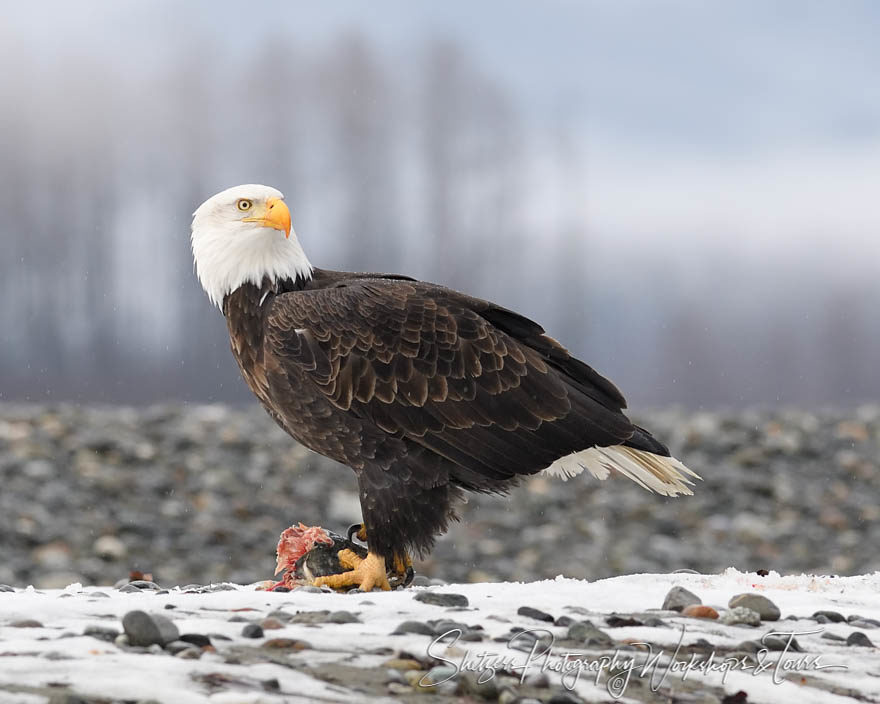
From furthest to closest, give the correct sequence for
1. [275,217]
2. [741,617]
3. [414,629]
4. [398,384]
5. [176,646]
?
[275,217] → [398,384] → [741,617] → [414,629] → [176,646]

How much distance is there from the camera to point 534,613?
13.3 ft

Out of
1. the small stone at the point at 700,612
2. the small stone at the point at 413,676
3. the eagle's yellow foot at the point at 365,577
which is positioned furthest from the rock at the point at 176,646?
the small stone at the point at 700,612

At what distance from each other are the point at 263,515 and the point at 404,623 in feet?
29.7

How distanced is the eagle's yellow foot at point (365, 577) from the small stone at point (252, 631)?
56.8 inches

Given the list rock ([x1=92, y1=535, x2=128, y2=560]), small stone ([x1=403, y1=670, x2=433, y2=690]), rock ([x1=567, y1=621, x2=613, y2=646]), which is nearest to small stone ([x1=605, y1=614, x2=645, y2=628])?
rock ([x1=567, y1=621, x2=613, y2=646])

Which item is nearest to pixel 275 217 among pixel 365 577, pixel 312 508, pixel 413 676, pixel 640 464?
pixel 365 577

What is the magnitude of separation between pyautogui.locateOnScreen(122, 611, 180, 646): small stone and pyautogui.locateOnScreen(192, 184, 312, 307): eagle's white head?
2.21 meters

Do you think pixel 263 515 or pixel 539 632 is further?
pixel 263 515

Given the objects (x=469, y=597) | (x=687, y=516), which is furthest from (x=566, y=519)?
(x=469, y=597)

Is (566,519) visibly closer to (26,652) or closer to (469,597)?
(469,597)

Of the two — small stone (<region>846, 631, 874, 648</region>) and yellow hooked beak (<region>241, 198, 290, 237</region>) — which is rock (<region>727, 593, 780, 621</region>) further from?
yellow hooked beak (<region>241, 198, 290, 237</region>)

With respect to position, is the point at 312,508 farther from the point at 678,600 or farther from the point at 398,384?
the point at 678,600

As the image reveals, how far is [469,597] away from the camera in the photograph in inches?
174

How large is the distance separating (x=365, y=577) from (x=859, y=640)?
207cm
